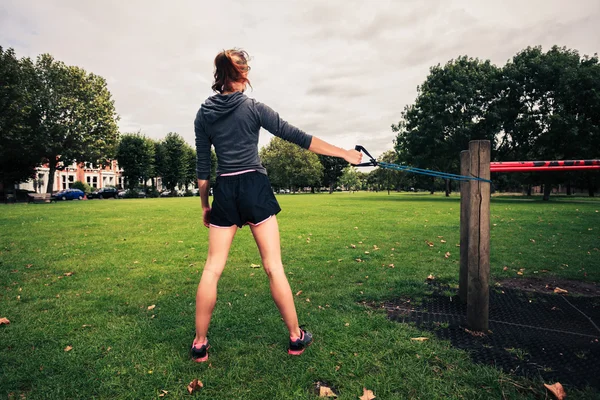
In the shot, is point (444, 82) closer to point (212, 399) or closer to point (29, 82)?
point (212, 399)

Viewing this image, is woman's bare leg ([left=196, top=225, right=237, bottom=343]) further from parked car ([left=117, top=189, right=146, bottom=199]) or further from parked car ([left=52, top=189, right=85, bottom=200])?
parked car ([left=117, top=189, right=146, bottom=199])

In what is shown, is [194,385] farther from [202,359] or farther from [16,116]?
[16,116]

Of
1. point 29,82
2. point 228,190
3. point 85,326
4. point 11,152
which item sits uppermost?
point 29,82

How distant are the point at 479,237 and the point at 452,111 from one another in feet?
109

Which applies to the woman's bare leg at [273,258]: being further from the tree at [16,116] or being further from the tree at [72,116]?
the tree at [72,116]

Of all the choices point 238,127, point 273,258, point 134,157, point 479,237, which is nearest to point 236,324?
point 273,258

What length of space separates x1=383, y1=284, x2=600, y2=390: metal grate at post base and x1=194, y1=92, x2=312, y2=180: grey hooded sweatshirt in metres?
2.44

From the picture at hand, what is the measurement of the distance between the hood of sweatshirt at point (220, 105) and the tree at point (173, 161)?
6984cm

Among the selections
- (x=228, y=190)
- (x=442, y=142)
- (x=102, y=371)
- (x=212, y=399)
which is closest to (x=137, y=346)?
(x=102, y=371)

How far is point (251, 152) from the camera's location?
287 centimetres

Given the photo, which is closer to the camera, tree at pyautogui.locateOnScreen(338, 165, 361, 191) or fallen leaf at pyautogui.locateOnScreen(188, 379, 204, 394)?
fallen leaf at pyautogui.locateOnScreen(188, 379, 204, 394)

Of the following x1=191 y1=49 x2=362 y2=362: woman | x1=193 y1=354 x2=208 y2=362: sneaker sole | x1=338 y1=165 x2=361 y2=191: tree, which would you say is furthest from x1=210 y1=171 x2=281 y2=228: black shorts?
x1=338 y1=165 x2=361 y2=191: tree

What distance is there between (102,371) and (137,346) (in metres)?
0.43

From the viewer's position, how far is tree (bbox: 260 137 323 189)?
246 ft
